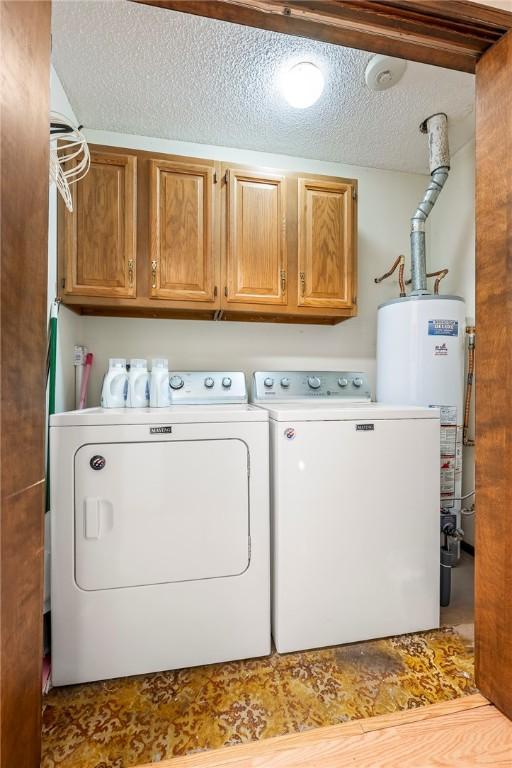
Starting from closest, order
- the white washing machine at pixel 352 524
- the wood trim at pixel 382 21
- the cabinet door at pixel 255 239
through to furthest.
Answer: the wood trim at pixel 382 21
the white washing machine at pixel 352 524
the cabinet door at pixel 255 239

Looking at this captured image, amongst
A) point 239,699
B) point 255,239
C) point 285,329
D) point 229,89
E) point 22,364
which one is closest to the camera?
point 22,364

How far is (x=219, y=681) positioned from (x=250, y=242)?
196cm

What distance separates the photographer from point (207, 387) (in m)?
2.03

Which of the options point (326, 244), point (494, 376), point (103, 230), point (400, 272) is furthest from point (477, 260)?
point (103, 230)

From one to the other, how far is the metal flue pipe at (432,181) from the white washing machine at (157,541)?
143 cm

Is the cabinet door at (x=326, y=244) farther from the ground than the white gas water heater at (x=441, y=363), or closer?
farther from the ground

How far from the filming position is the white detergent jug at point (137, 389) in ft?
5.41

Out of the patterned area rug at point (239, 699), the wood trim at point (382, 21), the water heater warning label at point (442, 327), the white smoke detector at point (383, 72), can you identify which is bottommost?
the patterned area rug at point (239, 699)

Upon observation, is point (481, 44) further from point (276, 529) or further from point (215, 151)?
point (276, 529)

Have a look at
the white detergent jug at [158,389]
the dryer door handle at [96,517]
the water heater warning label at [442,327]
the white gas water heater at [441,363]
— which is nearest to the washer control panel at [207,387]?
the white detergent jug at [158,389]

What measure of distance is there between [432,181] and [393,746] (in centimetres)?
258

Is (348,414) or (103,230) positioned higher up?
(103,230)

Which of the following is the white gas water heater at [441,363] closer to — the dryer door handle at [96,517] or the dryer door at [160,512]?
the dryer door at [160,512]

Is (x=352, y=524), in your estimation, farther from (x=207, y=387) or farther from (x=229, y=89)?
(x=229, y=89)
